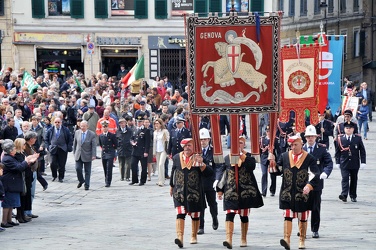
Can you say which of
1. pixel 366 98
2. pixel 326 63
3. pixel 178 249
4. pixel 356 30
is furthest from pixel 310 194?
pixel 356 30

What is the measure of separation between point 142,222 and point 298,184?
4.07 meters

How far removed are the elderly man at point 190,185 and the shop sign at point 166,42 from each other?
97.7 feet

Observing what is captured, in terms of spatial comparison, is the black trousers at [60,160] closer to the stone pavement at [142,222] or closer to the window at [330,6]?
the stone pavement at [142,222]

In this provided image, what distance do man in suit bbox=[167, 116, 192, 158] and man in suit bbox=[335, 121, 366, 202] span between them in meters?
4.02

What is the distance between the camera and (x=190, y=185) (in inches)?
778

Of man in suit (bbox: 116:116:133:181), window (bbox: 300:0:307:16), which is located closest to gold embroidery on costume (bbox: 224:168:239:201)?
man in suit (bbox: 116:116:133:181)

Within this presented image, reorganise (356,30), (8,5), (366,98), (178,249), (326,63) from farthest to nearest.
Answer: (356,30) < (8,5) < (366,98) < (326,63) < (178,249)

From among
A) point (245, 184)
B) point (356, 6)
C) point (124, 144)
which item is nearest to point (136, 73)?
point (124, 144)

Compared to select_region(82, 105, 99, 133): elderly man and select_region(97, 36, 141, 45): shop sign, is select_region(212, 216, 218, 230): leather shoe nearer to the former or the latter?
select_region(82, 105, 99, 133): elderly man

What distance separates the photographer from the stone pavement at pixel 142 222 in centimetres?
1978

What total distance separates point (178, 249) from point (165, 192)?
7681mm

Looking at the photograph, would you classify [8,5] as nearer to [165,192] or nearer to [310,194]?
[165,192]

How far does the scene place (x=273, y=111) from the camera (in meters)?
20.2

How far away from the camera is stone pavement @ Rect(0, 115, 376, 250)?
19.8 metres
